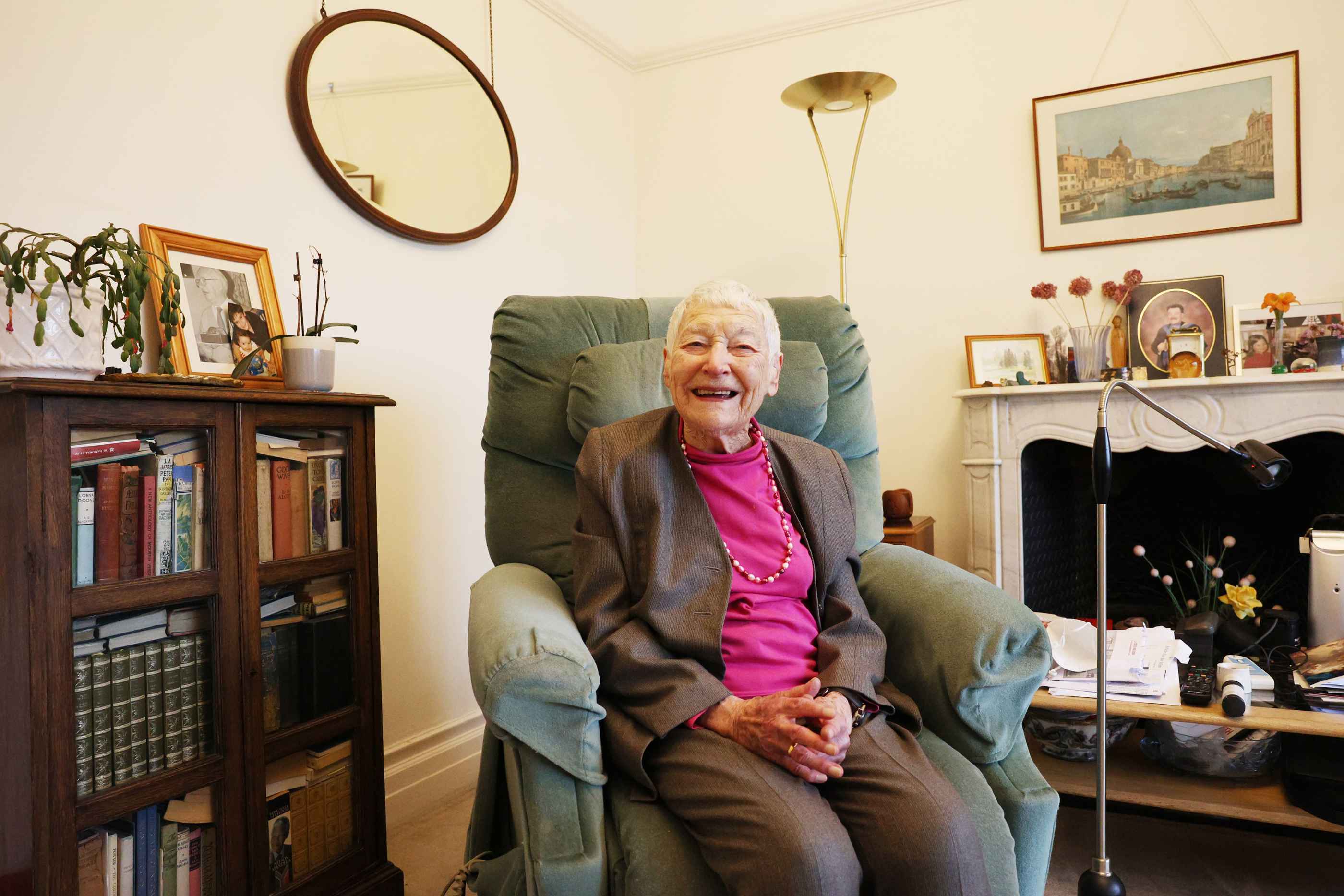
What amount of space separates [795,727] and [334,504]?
1020 millimetres


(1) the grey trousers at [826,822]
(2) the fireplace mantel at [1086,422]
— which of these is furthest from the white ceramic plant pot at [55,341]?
(2) the fireplace mantel at [1086,422]

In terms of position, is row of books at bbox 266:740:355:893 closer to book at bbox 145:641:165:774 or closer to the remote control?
book at bbox 145:641:165:774

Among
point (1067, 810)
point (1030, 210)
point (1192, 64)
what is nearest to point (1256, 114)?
point (1192, 64)

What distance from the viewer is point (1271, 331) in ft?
8.86

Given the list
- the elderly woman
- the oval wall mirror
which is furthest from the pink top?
the oval wall mirror

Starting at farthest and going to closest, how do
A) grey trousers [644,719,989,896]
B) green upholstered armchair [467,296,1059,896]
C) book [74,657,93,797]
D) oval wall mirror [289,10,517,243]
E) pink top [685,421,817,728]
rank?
oval wall mirror [289,10,517,243], pink top [685,421,817,728], book [74,657,93,797], green upholstered armchair [467,296,1059,896], grey trousers [644,719,989,896]

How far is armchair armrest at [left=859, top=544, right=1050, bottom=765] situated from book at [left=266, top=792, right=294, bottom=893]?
112 centimetres

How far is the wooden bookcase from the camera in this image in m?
1.25

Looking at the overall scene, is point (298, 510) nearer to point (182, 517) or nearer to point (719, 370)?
point (182, 517)

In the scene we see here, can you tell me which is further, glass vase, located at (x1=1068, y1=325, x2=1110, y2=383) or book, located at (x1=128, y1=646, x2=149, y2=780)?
glass vase, located at (x1=1068, y1=325, x2=1110, y2=383)

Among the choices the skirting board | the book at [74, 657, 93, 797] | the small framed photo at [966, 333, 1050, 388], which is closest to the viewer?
the book at [74, 657, 93, 797]

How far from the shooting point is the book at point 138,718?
1.38 m

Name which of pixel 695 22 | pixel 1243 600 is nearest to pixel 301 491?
pixel 1243 600

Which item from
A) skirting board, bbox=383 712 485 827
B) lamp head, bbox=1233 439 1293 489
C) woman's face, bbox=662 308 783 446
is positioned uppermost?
woman's face, bbox=662 308 783 446
